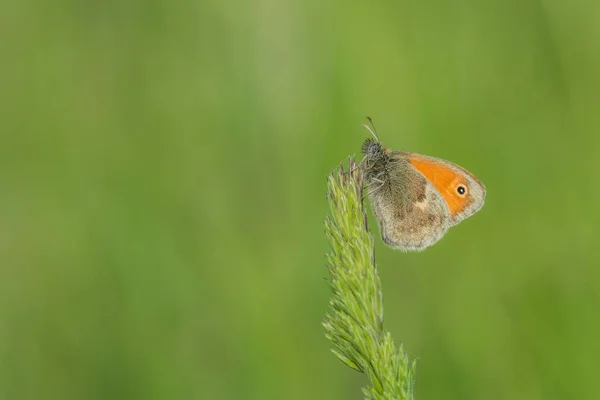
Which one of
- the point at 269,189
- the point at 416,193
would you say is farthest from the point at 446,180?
the point at 269,189

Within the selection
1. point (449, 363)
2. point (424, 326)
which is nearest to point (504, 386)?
point (449, 363)

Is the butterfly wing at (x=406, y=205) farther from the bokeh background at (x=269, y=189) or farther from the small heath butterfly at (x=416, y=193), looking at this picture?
the bokeh background at (x=269, y=189)

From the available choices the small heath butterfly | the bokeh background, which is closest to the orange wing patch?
the small heath butterfly

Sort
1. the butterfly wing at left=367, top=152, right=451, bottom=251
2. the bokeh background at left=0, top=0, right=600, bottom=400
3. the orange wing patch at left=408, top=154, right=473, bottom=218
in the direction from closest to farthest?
the butterfly wing at left=367, top=152, right=451, bottom=251 < the orange wing patch at left=408, top=154, right=473, bottom=218 < the bokeh background at left=0, top=0, right=600, bottom=400

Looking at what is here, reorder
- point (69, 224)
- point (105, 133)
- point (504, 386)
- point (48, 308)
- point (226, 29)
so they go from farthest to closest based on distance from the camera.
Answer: point (226, 29), point (105, 133), point (69, 224), point (48, 308), point (504, 386)

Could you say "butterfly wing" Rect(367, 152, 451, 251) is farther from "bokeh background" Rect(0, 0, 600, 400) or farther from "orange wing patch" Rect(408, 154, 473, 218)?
"bokeh background" Rect(0, 0, 600, 400)

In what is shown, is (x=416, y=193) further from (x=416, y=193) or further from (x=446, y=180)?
(x=446, y=180)

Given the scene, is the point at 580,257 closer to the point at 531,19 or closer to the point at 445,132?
the point at 445,132
